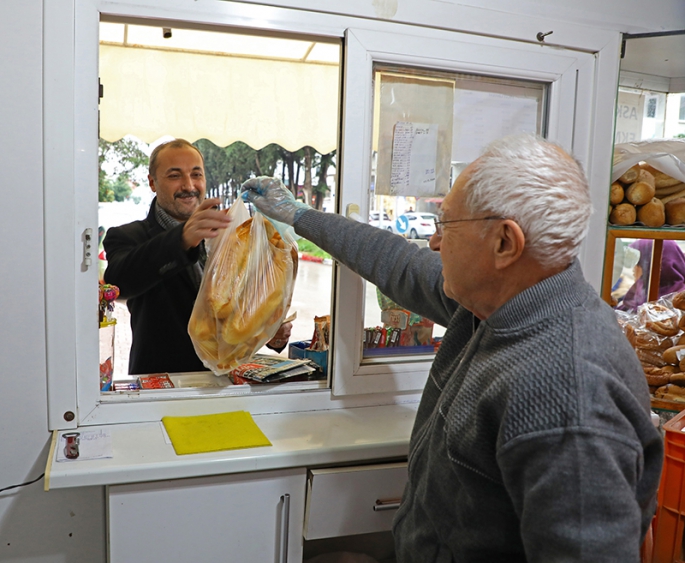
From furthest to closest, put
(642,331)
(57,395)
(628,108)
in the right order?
(628,108) → (642,331) → (57,395)

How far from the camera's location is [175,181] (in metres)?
1.97

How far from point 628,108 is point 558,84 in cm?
76

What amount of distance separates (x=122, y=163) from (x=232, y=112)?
2.05 ft

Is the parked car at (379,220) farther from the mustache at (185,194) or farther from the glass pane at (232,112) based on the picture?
the mustache at (185,194)

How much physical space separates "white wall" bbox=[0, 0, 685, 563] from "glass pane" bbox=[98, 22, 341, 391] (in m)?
0.52

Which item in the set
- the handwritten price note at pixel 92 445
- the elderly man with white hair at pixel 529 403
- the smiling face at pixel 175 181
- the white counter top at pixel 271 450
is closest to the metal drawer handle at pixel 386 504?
the white counter top at pixel 271 450

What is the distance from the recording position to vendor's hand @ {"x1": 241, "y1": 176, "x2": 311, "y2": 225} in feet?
5.35

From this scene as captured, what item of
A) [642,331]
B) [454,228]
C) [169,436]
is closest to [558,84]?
[642,331]

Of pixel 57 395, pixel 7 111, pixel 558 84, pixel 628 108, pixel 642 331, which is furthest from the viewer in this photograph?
pixel 628 108

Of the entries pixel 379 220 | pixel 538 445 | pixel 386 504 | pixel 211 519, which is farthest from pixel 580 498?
pixel 379 220

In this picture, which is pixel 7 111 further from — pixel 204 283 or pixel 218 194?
pixel 218 194

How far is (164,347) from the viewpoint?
197 cm

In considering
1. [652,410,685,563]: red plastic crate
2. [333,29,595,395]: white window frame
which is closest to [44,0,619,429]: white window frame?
[333,29,595,395]: white window frame

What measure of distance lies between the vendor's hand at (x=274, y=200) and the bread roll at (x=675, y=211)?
3.70 ft
